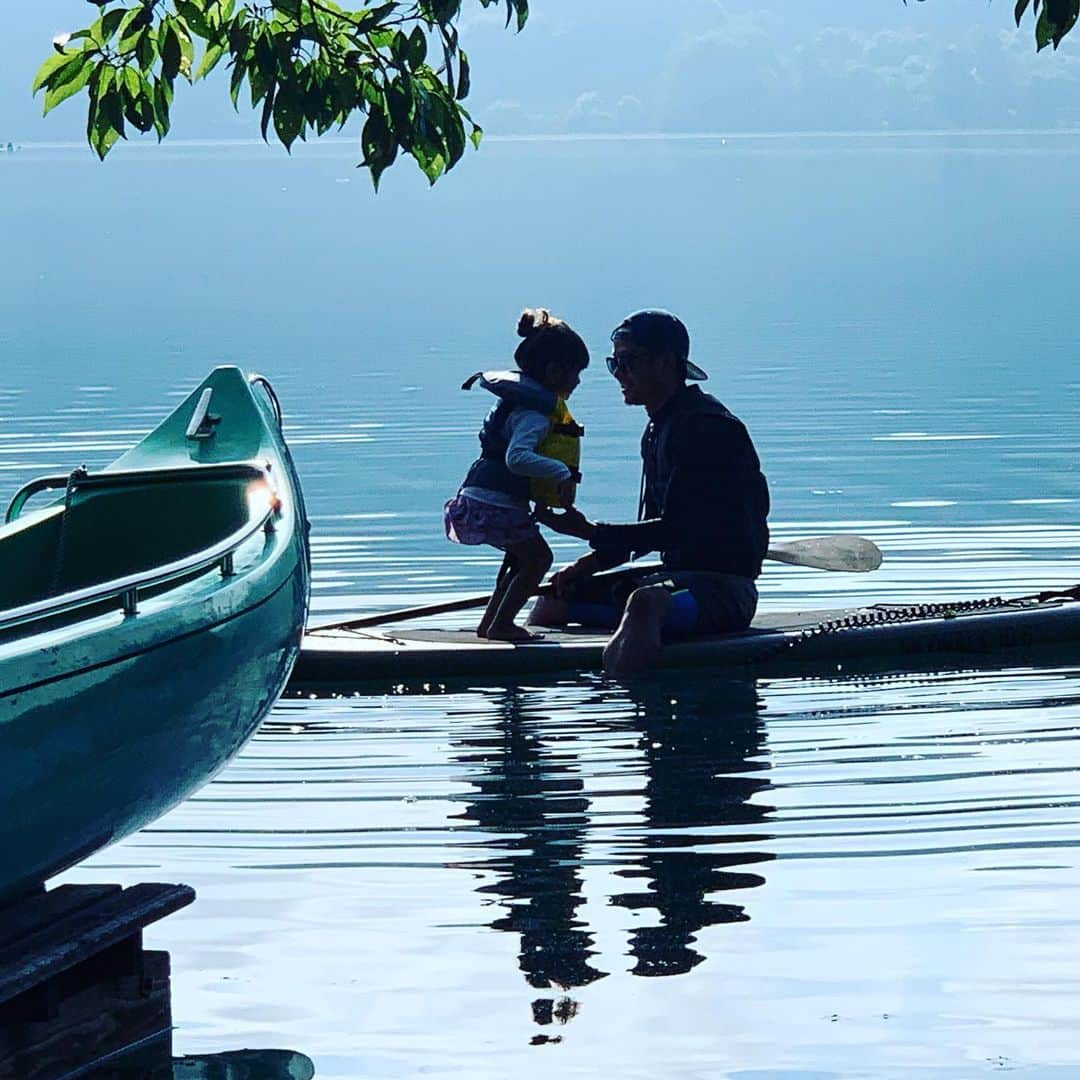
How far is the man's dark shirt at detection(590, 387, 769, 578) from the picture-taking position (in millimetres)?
9820

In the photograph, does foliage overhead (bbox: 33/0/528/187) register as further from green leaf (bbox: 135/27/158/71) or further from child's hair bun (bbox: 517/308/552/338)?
child's hair bun (bbox: 517/308/552/338)

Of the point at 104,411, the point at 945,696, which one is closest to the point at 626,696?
the point at 945,696

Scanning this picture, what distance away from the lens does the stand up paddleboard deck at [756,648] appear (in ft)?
33.1

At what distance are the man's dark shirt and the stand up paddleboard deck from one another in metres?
0.36

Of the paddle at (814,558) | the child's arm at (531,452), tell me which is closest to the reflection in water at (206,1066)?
the child's arm at (531,452)

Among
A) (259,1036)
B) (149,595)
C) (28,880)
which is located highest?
(149,595)

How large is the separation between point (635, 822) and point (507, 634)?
9.01 feet

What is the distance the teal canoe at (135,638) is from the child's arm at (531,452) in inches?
65.2

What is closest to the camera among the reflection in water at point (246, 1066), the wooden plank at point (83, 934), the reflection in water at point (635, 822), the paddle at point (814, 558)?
the wooden plank at point (83, 934)

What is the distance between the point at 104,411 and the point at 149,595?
16.9 metres

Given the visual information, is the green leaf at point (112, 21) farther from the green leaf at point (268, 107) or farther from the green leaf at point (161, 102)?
the green leaf at point (268, 107)

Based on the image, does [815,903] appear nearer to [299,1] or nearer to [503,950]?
[503,950]

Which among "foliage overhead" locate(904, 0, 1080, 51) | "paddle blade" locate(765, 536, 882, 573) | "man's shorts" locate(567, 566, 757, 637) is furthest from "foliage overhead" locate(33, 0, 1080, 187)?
"paddle blade" locate(765, 536, 882, 573)

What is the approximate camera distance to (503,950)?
247 inches
